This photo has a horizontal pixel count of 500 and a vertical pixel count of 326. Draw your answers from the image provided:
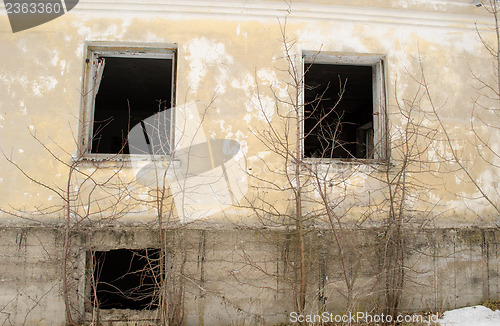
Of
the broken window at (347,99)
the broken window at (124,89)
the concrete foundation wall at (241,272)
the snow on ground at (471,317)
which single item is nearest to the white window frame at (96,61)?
the broken window at (124,89)

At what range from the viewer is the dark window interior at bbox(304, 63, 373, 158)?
5.43m

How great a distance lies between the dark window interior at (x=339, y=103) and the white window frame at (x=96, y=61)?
1842 millimetres

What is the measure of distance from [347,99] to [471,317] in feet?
18.5

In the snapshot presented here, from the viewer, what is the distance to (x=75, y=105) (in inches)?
180

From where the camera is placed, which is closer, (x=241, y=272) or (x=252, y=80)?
(x=241, y=272)

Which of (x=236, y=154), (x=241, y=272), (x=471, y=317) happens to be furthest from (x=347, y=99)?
(x=241, y=272)

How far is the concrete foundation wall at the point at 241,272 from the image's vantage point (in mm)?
4266

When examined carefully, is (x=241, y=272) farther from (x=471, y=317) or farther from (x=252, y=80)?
(x=471, y=317)

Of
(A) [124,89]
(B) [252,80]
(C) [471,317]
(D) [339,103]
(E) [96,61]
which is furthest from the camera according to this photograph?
(D) [339,103]

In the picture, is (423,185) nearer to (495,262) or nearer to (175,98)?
(495,262)

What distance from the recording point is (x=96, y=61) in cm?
483

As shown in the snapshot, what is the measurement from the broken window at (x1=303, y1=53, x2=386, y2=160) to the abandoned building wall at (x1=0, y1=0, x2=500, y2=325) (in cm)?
6

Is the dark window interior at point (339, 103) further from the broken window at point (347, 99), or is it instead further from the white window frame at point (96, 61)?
the white window frame at point (96, 61)

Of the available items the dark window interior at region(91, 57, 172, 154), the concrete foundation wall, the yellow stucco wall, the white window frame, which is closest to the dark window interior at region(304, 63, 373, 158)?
the yellow stucco wall
